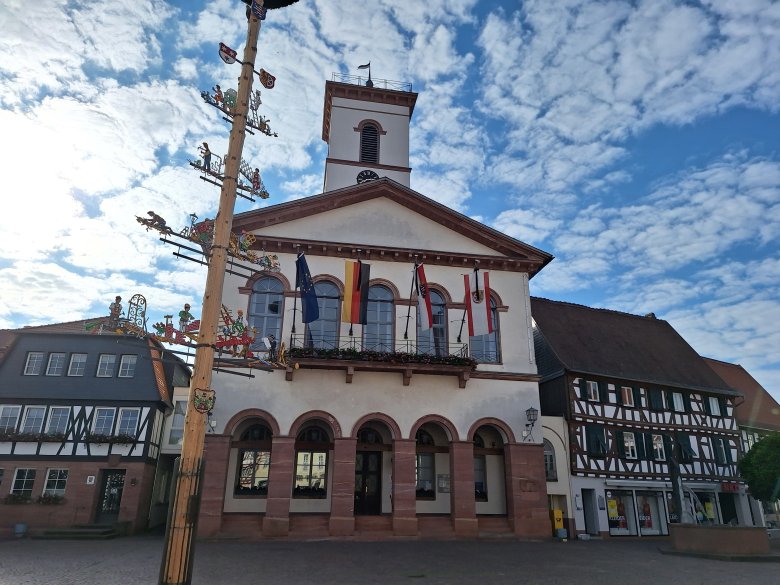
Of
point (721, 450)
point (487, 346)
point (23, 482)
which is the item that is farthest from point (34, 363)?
point (721, 450)

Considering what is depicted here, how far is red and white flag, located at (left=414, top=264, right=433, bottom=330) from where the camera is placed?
2027 cm

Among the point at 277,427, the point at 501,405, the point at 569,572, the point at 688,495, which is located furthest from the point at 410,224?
the point at 688,495

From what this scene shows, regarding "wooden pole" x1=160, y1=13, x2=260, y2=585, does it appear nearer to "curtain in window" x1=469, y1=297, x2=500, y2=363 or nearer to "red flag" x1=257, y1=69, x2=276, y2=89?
"red flag" x1=257, y1=69, x2=276, y2=89

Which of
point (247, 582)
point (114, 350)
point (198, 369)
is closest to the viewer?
point (198, 369)

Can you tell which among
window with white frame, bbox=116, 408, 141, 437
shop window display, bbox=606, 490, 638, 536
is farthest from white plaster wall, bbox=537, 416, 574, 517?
window with white frame, bbox=116, 408, 141, 437

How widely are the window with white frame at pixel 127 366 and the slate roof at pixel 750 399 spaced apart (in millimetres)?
32493

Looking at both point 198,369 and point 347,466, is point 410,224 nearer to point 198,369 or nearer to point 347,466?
point 347,466

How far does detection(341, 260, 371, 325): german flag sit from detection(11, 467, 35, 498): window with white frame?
589 inches

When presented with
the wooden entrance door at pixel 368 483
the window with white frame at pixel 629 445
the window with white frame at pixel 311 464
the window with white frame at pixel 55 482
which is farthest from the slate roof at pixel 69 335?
the window with white frame at pixel 629 445

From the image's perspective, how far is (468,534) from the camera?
64.5 feet

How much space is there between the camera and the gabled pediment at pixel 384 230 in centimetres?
2197

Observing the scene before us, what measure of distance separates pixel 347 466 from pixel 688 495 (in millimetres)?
18075

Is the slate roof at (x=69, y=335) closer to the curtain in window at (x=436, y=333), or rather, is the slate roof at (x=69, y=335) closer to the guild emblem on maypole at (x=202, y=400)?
the curtain in window at (x=436, y=333)

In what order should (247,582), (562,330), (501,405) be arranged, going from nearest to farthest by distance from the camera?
1. (247,582)
2. (501,405)
3. (562,330)
